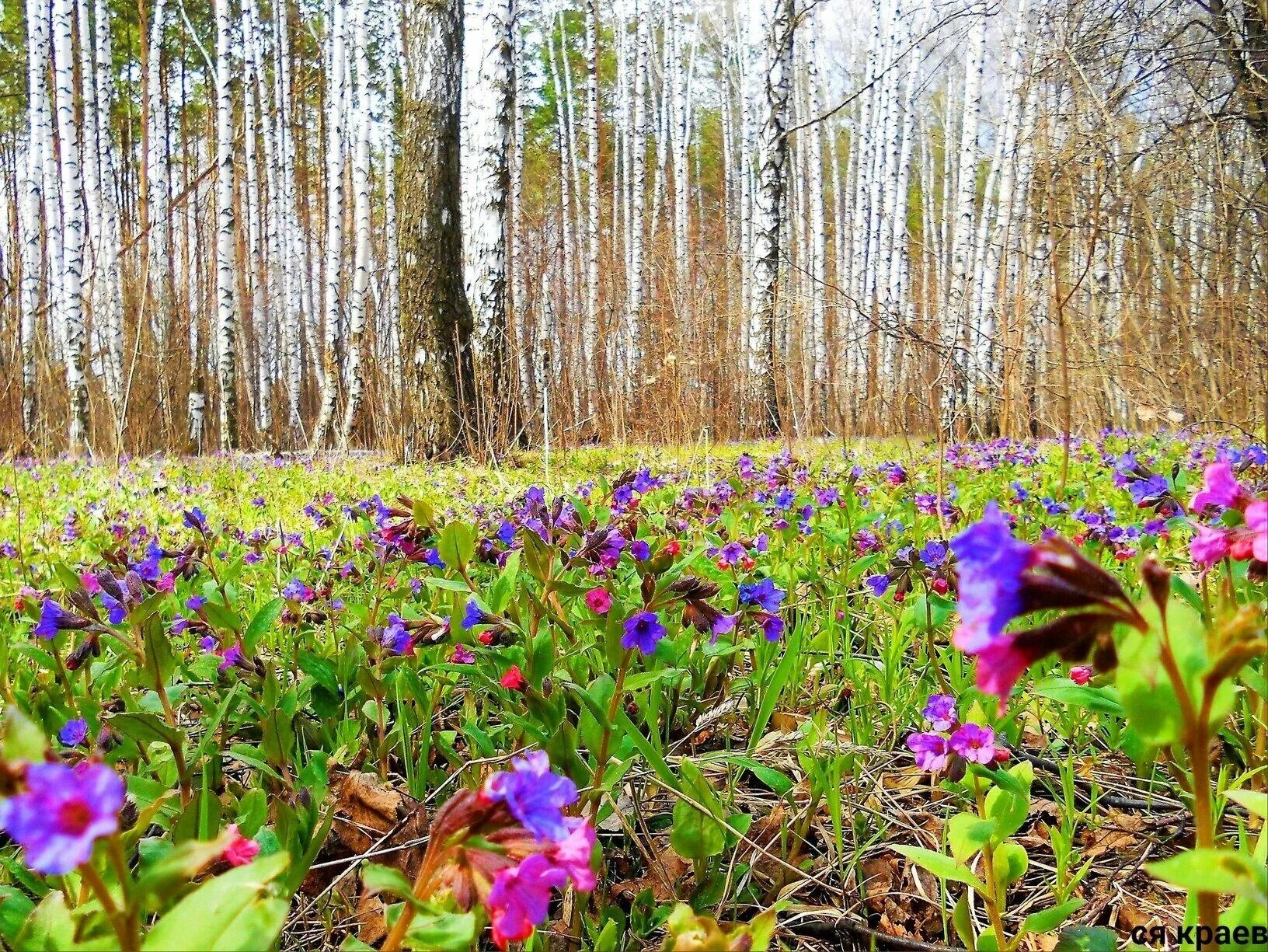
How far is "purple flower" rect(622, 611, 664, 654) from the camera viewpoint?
1.25 metres

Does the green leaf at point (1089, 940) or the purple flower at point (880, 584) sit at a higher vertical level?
the purple flower at point (880, 584)

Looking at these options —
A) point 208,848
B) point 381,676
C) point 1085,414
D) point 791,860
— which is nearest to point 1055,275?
point 791,860

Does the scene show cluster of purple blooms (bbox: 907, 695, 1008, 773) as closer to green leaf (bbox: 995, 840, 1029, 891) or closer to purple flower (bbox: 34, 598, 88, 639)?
green leaf (bbox: 995, 840, 1029, 891)

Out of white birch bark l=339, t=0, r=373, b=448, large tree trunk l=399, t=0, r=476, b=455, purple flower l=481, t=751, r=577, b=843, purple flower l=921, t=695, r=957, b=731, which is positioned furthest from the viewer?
white birch bark l=339, t=0, r=373, b=448

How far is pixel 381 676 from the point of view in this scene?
1.49 metres

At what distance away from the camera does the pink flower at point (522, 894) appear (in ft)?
1.87

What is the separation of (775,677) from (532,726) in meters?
0.46

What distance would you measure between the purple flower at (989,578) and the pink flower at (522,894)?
309mm

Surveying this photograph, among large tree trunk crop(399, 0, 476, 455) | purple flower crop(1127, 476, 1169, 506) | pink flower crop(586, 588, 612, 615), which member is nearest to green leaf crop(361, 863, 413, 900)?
pink flower crop(586, 588, 612, 615)

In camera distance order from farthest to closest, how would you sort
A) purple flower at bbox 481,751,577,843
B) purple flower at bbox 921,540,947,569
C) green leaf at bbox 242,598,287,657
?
purple flower at bbox 921,540,947,569, green leaf at bbox 242,598,287,657, purple flower at bbox 481,751,577,843

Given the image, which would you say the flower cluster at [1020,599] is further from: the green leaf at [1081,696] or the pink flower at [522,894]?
the green leaf at [1081,696]

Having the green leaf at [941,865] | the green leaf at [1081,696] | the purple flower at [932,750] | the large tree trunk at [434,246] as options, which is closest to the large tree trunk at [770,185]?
the large tree trunk at [434,246]

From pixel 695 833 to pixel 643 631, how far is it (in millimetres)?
327

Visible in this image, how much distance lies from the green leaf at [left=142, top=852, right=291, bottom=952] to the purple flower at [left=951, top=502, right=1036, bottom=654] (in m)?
0.40
